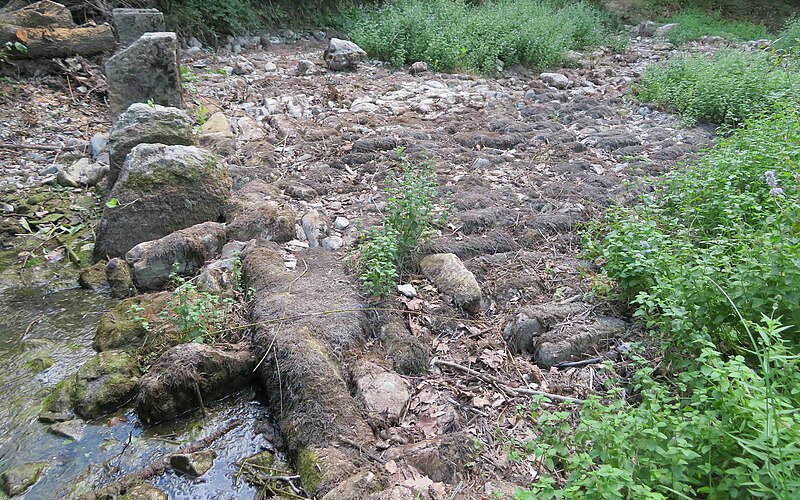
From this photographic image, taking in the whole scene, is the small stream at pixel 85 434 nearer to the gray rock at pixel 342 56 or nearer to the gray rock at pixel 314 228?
the gray rock at pixel 314 228

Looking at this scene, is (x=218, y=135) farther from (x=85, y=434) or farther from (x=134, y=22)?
(x=85, y=434)

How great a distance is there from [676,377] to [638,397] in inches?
8.4

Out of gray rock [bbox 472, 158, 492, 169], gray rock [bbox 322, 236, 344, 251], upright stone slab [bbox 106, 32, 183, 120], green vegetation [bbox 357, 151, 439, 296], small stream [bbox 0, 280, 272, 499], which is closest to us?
small stream [bbox 0, 280, 272, 499]

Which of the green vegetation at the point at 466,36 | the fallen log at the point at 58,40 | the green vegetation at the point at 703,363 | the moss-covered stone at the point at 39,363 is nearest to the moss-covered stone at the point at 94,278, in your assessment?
the moss-covered stone at the point at 39,363

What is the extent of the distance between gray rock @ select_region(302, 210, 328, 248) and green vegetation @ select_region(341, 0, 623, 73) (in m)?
5.88

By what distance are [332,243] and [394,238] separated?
671 mm

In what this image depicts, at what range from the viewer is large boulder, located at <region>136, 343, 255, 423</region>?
287 cm

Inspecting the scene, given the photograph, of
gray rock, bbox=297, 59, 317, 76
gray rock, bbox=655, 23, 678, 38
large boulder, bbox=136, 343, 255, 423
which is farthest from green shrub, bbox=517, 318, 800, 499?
gray rock, bbox=655, 23, 678, 38

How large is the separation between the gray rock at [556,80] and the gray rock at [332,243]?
20.0 ft

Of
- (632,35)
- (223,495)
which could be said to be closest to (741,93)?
(223,495)

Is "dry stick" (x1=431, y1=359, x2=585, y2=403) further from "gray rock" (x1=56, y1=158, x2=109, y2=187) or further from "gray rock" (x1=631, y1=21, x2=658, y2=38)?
"gray rock" (x1=631, y1=21, x2=658, y2=38)

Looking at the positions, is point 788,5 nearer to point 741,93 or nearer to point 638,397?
point 741,93

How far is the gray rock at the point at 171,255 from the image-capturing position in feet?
12.8

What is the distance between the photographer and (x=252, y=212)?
4.36m
